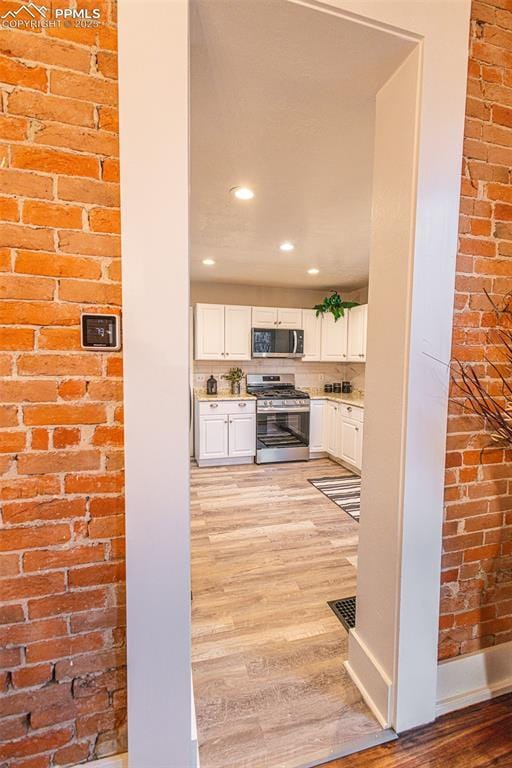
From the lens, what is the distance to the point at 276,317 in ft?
15.0

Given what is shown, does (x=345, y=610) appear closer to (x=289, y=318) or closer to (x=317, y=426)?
(x=317, y=426)

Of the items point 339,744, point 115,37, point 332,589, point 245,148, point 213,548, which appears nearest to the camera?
point 115,37

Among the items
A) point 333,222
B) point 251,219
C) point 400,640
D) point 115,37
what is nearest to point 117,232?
point 115,37

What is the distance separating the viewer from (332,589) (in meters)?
2.04

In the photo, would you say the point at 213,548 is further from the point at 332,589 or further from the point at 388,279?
the point at 388,279

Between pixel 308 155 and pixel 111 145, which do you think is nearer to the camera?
pixel 111 145

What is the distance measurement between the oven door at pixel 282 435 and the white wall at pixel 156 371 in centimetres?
339

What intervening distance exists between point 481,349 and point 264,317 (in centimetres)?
343

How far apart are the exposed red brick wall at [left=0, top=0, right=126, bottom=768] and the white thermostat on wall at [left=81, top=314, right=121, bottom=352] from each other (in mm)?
24

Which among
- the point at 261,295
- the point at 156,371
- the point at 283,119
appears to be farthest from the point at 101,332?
the point at 261,295

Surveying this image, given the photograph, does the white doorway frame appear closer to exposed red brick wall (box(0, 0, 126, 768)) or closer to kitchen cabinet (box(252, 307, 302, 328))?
exposed red brick wall (box(0, 0, 126, 768))

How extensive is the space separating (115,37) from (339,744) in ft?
7.85

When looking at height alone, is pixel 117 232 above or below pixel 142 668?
above

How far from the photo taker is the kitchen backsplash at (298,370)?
470cm
